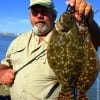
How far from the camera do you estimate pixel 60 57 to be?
493 cm

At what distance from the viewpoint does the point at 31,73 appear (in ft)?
20.1

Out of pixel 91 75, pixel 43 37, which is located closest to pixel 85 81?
pixel 91 75

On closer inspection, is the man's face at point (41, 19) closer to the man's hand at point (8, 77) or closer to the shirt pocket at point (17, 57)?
the shirt pocket at point (17, 57)

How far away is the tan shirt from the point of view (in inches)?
238

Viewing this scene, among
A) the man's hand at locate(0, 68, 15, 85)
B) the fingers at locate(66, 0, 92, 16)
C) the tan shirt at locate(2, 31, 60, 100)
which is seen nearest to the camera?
the fingers at locate(66, 0, 92, 16)

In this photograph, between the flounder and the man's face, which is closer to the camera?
the flounder

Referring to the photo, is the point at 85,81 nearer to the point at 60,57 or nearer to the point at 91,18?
the point at 60,57

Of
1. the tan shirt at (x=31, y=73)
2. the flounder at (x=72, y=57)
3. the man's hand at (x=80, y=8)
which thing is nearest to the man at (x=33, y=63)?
the tan shirt at (x=31, y=73)

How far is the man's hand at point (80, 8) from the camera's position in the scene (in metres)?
4.64

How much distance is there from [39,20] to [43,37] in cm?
25

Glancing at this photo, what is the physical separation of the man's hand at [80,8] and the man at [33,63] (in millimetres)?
1437

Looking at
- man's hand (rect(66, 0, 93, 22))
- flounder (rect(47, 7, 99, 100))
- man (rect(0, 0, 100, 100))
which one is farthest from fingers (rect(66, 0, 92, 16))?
man (rect(0, 0, 100, 100))

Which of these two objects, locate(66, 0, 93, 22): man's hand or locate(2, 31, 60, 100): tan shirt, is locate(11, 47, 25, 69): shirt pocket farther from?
locate(66, 0, 93, 22): man's hand

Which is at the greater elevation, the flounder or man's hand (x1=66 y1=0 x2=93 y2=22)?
man's hand (x1=66 y1=0 x2=93 y2=22)
